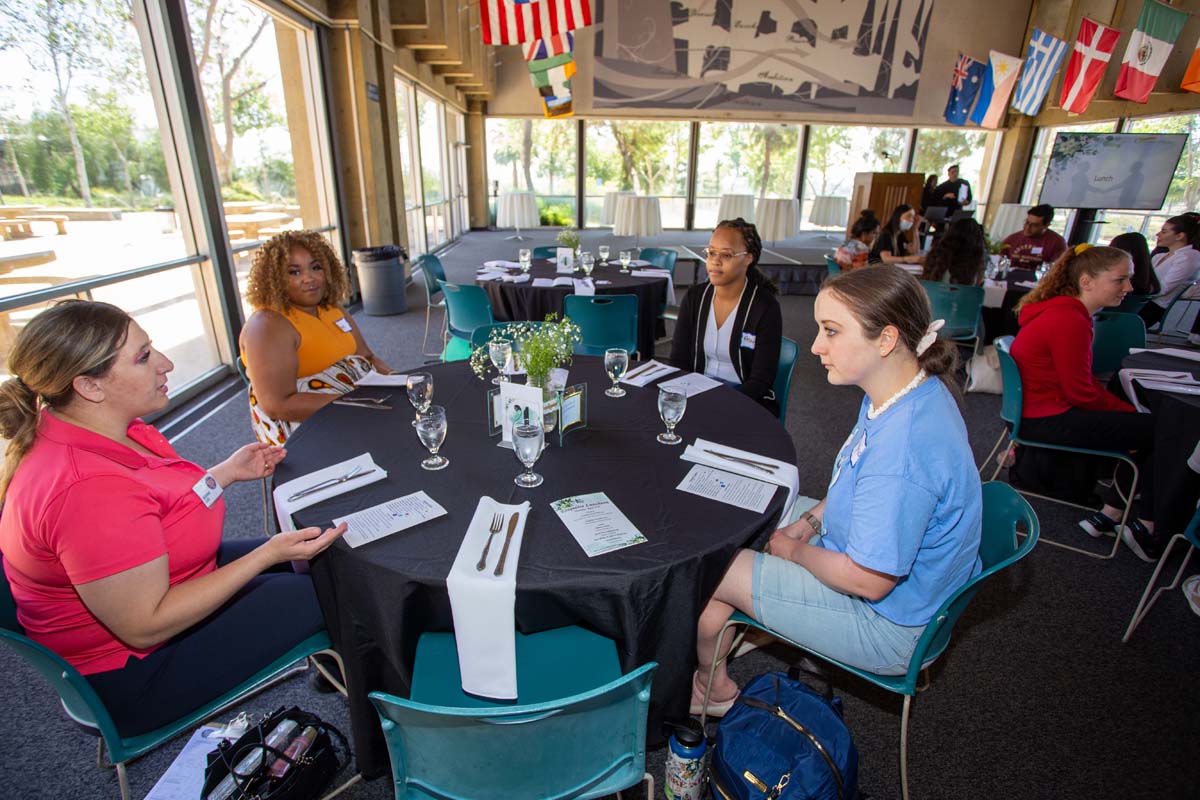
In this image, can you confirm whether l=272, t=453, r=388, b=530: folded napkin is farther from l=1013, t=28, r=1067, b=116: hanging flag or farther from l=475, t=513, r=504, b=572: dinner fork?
l=1013, t=28, r=1067, b=116: hanging flag

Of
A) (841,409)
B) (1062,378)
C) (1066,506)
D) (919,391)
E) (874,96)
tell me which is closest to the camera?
(919,391)

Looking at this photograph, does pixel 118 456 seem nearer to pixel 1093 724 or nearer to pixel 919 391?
pixel 919 391

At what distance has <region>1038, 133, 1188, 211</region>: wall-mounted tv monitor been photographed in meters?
8.87

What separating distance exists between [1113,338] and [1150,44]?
9.22 m

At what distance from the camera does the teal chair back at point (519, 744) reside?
3.04ft

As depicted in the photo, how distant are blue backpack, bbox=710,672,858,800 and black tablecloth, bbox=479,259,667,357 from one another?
343 centimetres

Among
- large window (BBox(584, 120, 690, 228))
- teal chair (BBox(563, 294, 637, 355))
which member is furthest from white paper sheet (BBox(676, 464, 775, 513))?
large window (BBox(584, 120, 690, 228))

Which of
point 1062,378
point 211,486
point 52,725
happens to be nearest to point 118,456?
point 211,486

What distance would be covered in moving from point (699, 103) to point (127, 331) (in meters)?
14.5

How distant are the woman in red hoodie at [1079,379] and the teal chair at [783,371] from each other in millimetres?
1177

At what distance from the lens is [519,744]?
996 millimetres

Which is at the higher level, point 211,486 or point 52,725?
point 211,486

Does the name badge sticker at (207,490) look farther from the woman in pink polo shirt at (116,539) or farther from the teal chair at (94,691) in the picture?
the teal chair at (94,691)

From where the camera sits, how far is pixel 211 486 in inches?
61.4
